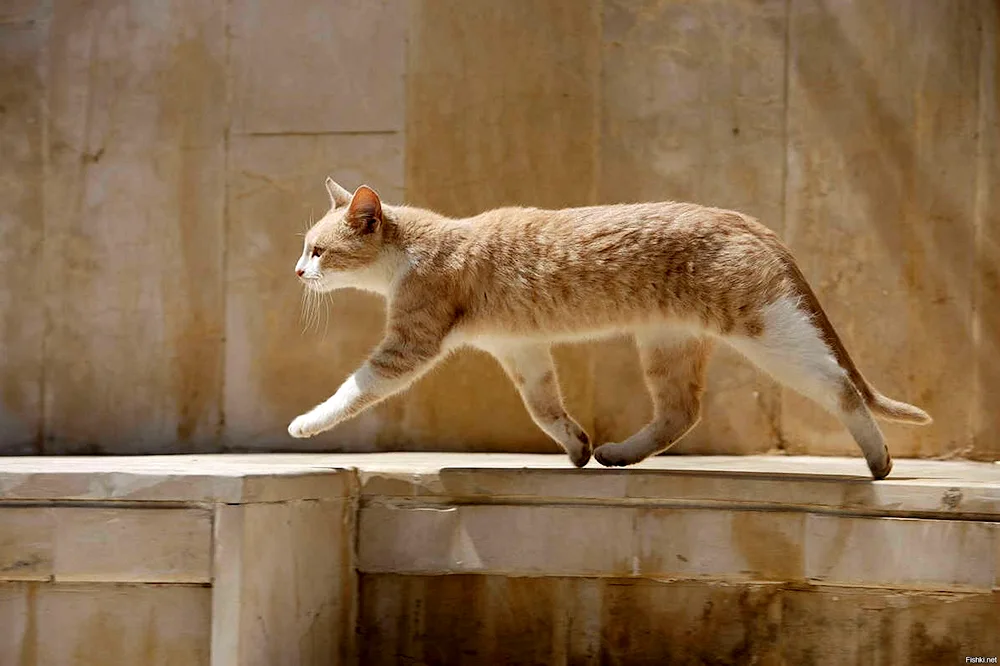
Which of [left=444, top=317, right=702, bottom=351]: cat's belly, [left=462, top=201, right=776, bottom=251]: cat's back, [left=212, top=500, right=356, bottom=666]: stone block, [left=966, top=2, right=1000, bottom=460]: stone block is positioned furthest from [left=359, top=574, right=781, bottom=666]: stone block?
[left=966, top=2, right=1000, bottom=460]: stone block

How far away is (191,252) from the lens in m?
4.85

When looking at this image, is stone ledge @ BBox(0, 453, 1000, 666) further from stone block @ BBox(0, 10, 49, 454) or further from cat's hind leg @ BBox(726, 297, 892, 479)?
stone block @ BBox(0, 10, 49, 454)

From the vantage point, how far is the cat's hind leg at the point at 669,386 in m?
3.70

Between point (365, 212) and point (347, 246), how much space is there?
5.0 inches

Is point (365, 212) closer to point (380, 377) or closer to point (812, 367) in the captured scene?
point (380, 377)

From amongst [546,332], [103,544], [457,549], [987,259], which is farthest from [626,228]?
[987,259]

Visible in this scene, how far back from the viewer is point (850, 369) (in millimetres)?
3359

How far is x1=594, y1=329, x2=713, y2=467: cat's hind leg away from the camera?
370cm

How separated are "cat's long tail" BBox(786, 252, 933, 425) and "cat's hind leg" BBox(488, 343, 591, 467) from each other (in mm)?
895

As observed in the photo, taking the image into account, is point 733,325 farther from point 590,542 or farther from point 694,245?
point 590,542

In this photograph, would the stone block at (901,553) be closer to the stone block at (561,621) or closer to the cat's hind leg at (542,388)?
the stone block at (561,621)

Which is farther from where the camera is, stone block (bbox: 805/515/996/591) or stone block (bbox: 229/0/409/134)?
stone block (bbox: 229/0/409/134)

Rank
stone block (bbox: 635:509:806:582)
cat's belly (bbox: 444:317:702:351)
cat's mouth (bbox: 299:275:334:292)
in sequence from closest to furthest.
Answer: stone block (bbox: 635:509:806:582) → cat's belly (bbox: 444:317:702:351) → cat's mouth (bbox: 299:275:334:292)

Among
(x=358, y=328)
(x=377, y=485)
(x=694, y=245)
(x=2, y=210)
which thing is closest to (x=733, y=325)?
(x=694, y=245)
